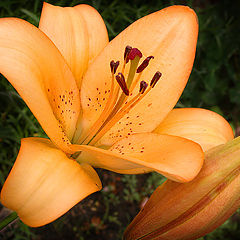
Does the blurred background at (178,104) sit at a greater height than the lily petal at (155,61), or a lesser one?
lesser

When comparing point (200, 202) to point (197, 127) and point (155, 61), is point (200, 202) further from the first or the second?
point (155, 61)

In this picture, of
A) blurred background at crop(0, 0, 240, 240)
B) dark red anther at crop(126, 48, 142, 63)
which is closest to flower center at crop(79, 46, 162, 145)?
dark red anther at crop(126, 48, 142, 63)

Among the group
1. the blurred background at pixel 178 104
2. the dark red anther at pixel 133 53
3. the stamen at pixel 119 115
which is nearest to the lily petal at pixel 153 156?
the stamen at pixel 119 115

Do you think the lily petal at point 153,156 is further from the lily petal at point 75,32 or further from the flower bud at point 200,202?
the lily petal at point 75,32

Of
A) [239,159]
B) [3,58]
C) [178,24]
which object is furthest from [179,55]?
[3,58]

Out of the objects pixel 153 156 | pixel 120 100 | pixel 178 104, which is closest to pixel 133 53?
pixel 120 100

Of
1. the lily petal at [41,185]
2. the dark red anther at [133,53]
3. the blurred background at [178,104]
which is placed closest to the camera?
the lily petal at [41,185]

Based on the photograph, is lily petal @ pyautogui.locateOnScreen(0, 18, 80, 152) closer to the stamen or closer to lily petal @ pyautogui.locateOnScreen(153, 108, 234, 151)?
the stamen
